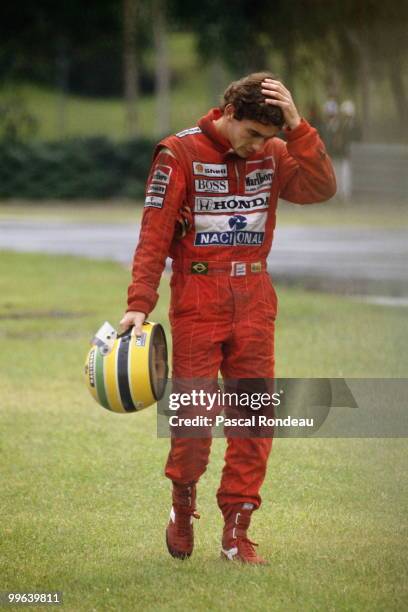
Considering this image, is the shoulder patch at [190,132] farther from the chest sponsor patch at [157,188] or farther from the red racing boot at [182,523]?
the red racing boot at [182,523]

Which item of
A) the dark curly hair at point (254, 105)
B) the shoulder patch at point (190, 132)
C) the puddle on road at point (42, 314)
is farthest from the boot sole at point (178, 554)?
the puddle on road at point (42, 314)

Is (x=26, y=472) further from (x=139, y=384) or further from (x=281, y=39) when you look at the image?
(x=281, y=39)

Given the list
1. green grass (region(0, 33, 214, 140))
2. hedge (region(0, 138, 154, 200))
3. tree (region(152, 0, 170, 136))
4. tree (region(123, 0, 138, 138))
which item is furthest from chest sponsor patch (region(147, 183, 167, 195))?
tree (region(123, 0, 138, 138))

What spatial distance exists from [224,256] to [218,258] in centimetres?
2

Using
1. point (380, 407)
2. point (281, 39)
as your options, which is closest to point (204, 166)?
point (380, 407)

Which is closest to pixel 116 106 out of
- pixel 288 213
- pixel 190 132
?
pixel 288 213

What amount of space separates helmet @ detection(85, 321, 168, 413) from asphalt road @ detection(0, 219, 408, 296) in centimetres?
961

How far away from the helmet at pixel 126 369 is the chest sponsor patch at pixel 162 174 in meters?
0.53

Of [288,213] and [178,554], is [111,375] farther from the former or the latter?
[288,213]

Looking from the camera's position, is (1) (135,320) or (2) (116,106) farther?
(2) (116,106)

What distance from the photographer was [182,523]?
5.21 meters

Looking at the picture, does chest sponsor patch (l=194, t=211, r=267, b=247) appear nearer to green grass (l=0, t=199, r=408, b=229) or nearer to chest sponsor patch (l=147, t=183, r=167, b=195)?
chest sponsor patch (l=147, t=183, r=167, b=195)

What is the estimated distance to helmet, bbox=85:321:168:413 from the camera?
4949mm

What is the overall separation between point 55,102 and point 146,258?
1235 inches
